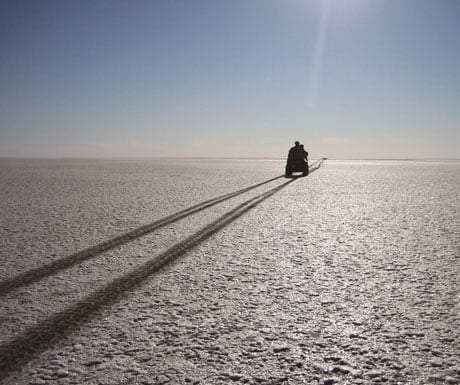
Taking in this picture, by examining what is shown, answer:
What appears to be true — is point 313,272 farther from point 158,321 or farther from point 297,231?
point 297,231

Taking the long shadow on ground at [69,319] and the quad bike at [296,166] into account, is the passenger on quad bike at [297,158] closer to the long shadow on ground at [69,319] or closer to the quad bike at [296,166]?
the quad bike at [296,166]

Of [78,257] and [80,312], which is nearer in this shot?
[80,312]

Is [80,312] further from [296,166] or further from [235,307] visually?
[296,166]

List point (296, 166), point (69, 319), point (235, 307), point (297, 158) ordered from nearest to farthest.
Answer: point (69, 319)
point (235, 307)
point (297, 158)
point (296, 166)

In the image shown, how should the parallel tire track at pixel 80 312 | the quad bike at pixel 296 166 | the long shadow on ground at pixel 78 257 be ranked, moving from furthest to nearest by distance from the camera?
the quad bike at pixel 296 166
the long shadow on ground at pixel 78 257
the parallel tire track at pixel 80 312

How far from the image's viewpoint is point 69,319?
224 cm

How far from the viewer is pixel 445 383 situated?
1.60 m

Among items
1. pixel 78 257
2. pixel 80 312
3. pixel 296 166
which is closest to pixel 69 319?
pixel 80 312

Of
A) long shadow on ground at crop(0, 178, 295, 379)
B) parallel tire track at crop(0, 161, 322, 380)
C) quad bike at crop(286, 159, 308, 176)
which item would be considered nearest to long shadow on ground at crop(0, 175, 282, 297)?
parallel tire track at crop(0, 161, 322, 380)

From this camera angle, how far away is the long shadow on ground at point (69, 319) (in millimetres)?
1825

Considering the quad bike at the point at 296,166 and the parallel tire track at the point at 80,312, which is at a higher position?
the quad bike at the point at 296,166

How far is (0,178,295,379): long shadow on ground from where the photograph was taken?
5.99ft

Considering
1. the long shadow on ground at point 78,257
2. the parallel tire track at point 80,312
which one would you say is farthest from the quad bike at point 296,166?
the parallel tire track at point 80,312

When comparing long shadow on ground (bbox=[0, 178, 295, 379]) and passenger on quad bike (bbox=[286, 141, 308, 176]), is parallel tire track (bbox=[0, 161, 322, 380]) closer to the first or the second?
long shadow on ground (bbox=[0, 178, 295, 379])
